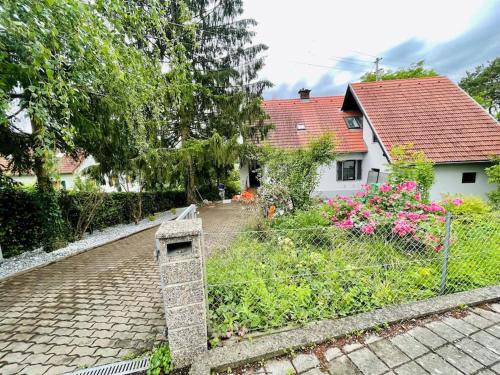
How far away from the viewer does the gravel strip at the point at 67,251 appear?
403 cm

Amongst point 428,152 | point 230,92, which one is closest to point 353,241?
point 428,152

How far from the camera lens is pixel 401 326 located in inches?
77.9

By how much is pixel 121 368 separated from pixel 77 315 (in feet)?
4.34

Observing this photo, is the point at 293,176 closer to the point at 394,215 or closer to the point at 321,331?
the point at 394,215

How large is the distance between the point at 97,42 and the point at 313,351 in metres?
3.69

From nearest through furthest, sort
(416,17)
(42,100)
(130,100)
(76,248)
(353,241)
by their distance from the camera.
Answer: (42,100) < (353,241) < (130,100) < (76,248) < (416,17)

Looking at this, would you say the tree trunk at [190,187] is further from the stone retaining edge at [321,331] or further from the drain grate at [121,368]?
the stone retaining edge at [321,331]

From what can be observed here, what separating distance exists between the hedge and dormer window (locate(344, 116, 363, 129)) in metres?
11.1

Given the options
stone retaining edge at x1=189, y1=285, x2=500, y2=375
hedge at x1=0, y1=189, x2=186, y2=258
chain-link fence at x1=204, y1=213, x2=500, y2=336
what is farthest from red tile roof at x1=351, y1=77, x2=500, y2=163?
hedge at x1=0, y1=189, x2=186, y2=258

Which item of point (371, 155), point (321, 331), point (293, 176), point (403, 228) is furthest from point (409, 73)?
point (321, 331)

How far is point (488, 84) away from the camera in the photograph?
64.6 ft

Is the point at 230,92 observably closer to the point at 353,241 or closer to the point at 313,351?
the point at 353,241

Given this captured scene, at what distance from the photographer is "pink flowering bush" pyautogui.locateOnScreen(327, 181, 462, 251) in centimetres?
312

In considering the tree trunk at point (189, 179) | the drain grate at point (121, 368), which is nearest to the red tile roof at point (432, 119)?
the tree trunk at point (189, 179)
